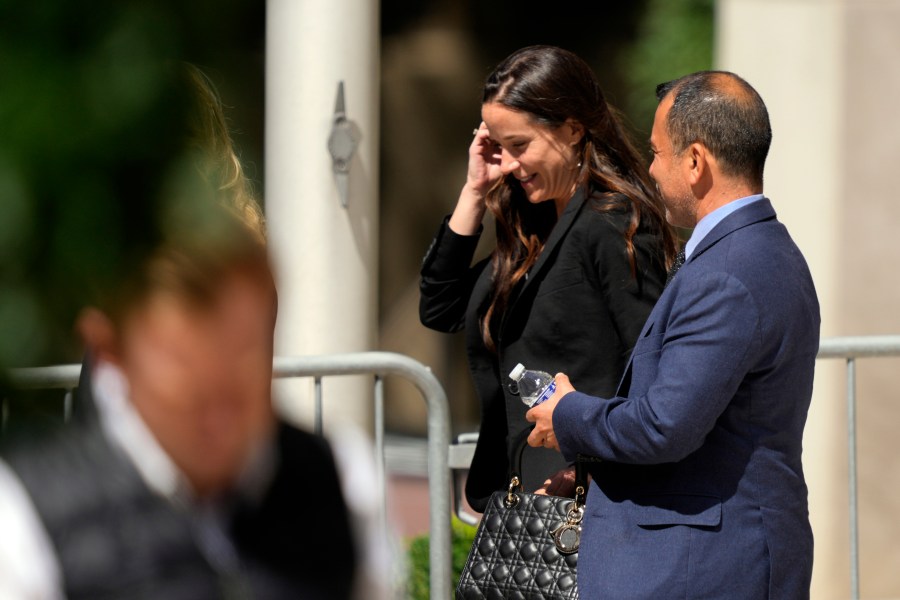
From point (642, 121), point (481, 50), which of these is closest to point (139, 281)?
point (642, 121)

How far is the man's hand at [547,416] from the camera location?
2502mm

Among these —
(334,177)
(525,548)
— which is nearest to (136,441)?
(525,548)

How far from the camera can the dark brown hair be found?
9.34 feet

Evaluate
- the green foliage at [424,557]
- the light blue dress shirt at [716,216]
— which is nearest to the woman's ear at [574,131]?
the light blue dress shirt at [716,216]

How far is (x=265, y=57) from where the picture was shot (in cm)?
69

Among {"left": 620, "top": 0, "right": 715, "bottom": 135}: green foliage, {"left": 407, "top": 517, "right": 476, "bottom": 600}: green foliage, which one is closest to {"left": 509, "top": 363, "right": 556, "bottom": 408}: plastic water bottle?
{"left": 407, "top": 517, "right": 476, "bottom": 600}: green foliage

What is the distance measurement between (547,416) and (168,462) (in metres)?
1.77

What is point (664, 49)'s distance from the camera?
24.2ft

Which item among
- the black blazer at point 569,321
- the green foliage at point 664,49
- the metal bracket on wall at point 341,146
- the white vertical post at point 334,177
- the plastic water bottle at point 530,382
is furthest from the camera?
the green foliage at point 664,49

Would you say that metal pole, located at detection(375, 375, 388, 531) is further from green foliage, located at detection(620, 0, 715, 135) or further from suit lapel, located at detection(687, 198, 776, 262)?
green foliage, located at detection(620, 0, 715, 135)

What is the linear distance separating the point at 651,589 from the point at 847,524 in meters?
3.28

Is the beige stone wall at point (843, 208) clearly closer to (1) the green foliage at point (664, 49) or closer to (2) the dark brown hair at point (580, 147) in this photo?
(1) the green foliage at point (664, 49)

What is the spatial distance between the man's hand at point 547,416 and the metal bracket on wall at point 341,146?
3.61 m

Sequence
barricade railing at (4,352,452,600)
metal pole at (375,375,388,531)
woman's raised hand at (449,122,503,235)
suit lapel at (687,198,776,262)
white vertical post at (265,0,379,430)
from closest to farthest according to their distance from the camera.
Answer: suit lapel at (687,198,776,262) → woman's raised hand at (449,122,503,235) → barricade railing at (4,352,452,600) → metal pole at (375,375,388,531) → white vertical post at (265,0,379,430)
